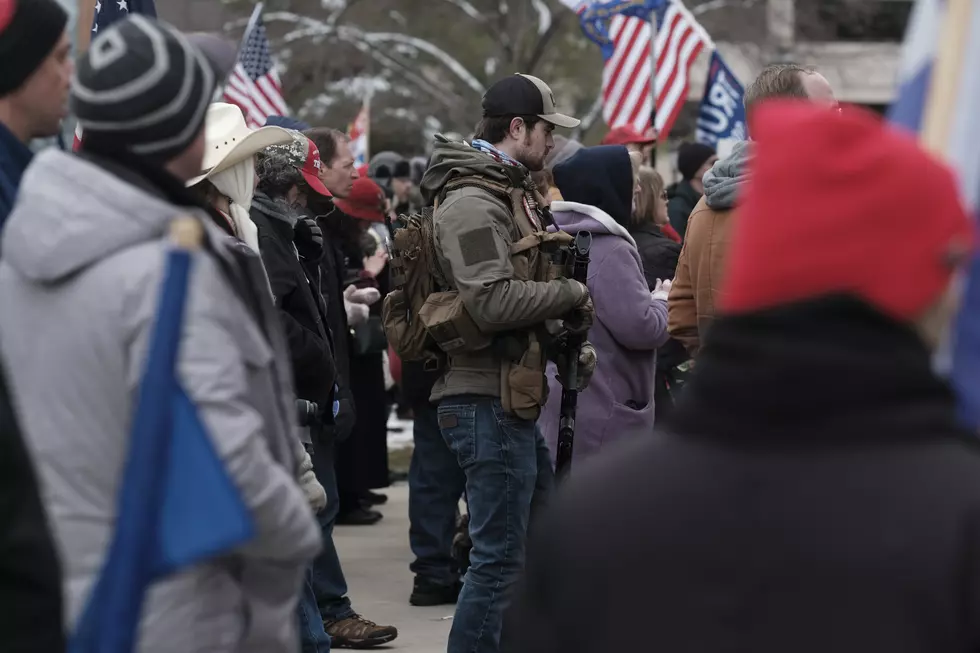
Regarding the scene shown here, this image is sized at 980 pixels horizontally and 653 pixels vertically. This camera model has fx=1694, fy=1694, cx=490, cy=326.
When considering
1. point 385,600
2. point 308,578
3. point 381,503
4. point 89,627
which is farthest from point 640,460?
point 381,503

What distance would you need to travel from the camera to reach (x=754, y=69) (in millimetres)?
41562

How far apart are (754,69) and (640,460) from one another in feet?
132

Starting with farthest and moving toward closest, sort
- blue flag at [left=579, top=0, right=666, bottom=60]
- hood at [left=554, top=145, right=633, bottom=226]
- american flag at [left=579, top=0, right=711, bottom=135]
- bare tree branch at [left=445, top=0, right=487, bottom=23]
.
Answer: bare tree branch at [left=445, top=0, right=487, bottom=23], american flag at [left=579, top=0, right=711, bottom=135], blue flag at [left=579, top=0, right=666, bottom=60], hood at [left=554, top=145, right=633, bottom=226]

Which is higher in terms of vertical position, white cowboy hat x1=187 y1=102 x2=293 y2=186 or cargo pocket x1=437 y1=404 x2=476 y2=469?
white cowboy hat x1=187 y1=102 x2=293 y2=186

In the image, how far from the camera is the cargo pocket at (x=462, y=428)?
18.9ft

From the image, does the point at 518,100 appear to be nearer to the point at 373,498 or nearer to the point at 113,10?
the point at 113,10

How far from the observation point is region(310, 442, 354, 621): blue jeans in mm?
6422

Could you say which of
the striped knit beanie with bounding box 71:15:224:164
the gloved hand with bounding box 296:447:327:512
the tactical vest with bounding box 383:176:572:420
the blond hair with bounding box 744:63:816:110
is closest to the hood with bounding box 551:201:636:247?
the tactical vest with bounding box 383:176:572:420

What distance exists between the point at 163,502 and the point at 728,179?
9.83ft

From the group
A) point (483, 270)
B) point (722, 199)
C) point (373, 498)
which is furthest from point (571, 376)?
point (373, 498)

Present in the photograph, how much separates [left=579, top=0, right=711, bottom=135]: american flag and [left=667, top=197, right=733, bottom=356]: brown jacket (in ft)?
24.4

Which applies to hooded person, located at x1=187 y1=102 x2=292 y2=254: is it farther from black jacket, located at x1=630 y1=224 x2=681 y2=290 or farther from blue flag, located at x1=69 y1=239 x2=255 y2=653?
black jacket, located at x1=630 y1=224 x2=681 y2=290

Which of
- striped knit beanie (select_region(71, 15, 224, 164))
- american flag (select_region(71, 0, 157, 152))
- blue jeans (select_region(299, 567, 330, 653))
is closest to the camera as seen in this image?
striped knit beanie (select_region(71, 15, 224, 164))

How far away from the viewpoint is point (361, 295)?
8.27 metres
